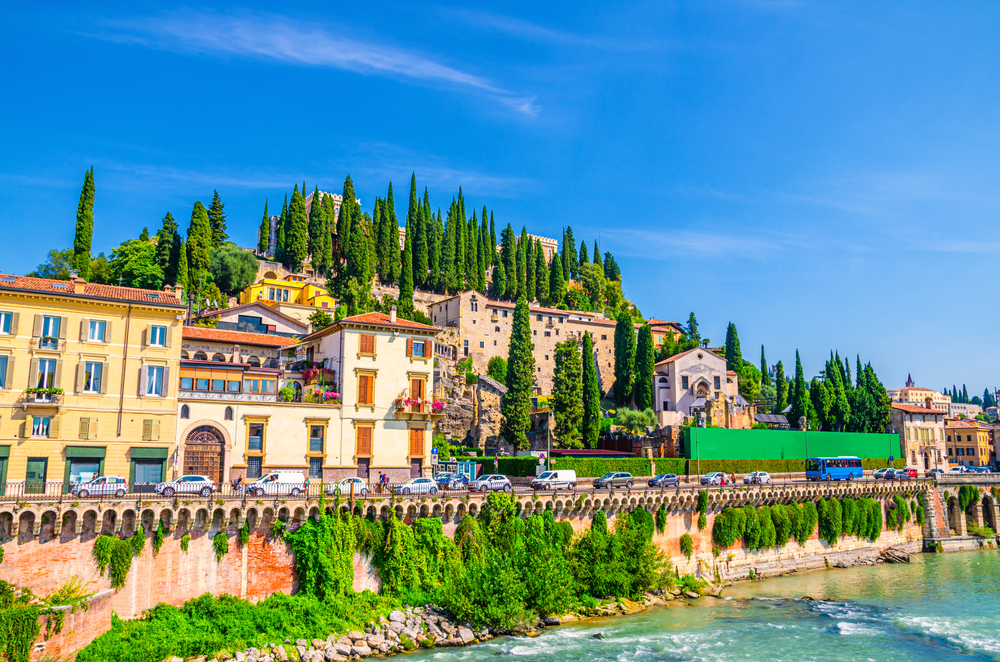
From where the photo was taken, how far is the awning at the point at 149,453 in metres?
38.9

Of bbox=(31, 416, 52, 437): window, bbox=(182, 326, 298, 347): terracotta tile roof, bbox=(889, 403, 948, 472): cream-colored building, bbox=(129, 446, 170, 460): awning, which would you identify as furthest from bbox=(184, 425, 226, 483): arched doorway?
bbox=(889, 403, 948, 472): cream-colored building

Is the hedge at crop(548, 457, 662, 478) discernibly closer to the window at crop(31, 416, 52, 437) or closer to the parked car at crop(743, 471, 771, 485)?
the parked car at crop(743, 471, 771, 485)

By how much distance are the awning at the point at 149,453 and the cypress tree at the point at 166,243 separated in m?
49.0

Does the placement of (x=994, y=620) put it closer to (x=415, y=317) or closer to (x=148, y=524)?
(x=148, y=524)

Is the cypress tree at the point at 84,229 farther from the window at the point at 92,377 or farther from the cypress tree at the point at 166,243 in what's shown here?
the window at the point at 92,377

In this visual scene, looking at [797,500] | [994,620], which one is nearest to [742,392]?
[797,500]

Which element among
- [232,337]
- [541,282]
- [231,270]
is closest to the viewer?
[232,337]

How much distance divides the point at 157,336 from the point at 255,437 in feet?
26.1

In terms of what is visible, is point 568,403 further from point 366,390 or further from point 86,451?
point 86,451

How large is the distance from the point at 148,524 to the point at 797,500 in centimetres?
4147

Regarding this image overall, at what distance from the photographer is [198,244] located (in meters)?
86.8

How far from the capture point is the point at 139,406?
39.2m

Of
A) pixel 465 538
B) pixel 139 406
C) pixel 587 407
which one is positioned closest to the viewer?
pixel 465 538

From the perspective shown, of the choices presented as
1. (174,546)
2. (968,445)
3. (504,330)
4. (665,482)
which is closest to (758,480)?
(665,482)
